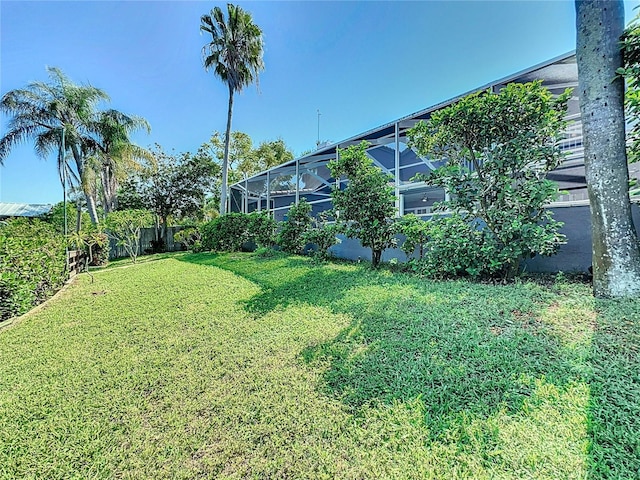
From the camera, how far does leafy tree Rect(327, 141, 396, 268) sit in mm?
6328

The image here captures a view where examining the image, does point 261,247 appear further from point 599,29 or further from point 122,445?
point 599,29

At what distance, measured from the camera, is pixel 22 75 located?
42.2 ft

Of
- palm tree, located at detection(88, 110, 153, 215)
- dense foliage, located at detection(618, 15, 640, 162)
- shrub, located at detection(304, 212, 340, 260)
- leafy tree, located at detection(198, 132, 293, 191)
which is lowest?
shrub, located at detection(304, 212, 340, 260)

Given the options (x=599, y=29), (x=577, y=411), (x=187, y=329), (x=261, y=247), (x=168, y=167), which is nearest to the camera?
(x=577, y=411)

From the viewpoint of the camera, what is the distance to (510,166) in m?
4.47

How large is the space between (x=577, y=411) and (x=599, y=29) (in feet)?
14.3

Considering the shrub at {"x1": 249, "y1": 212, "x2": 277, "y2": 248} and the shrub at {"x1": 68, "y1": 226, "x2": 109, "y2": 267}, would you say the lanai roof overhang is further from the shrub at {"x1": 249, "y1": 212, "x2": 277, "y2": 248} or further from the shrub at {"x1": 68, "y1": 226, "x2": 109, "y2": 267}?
the shrub at {"x1": 68, "y1": 226, "x2": 109, "y2": 267}

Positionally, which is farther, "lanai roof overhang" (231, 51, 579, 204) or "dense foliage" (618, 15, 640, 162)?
"lanai roof overhang" (231, 51, 579, 204)

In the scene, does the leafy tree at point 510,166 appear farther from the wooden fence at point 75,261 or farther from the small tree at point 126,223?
the small tree at point 126,223

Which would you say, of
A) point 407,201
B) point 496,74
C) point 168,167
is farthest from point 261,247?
point 168,167

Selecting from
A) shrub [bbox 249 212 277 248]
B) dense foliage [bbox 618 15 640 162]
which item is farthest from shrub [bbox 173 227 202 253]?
dense foliage [bbox 618 15 640 162]

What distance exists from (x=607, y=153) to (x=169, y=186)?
20388mm

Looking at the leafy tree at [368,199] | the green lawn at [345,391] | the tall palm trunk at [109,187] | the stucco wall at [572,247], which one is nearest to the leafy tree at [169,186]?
the tall palm trunk at [109,187]

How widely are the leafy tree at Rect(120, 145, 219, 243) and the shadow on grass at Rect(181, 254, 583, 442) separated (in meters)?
16.9
